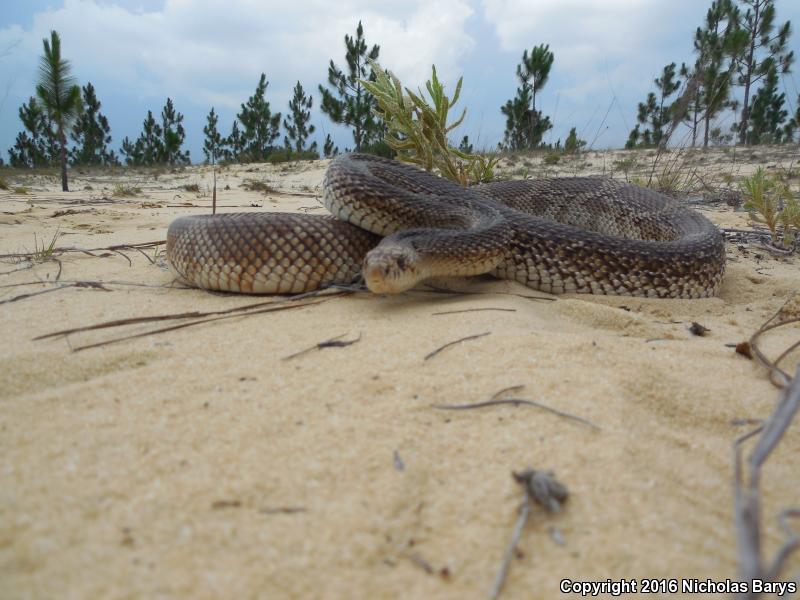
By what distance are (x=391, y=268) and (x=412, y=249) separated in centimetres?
29

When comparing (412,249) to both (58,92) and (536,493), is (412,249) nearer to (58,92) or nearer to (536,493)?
(536,493)

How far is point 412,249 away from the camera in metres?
3.28

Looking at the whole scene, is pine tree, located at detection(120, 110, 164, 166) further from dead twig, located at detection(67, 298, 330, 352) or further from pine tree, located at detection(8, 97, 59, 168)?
dead twig, located at detection(67, 298, 330, 352)

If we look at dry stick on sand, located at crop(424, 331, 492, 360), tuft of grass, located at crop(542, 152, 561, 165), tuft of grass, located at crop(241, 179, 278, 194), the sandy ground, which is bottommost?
the sandy ground

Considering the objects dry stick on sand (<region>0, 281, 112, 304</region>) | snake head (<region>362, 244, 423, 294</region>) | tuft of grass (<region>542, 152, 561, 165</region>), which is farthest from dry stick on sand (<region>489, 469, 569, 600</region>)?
tuft of grass (<region>542, 152, 561, 165</region>)

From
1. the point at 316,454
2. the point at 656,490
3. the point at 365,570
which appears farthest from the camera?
the point at 316,454

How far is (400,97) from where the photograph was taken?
19.6 ft

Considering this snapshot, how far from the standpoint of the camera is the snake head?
3021 mm

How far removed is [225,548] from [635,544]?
98cm

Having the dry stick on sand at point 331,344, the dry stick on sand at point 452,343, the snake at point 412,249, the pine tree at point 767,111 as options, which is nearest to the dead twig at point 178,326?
the snake at point 412,249

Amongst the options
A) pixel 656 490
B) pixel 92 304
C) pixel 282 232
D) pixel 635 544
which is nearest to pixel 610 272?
pixel 282 232

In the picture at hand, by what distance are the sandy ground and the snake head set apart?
20 centimetres

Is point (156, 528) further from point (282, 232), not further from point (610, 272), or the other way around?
point (610, 272)

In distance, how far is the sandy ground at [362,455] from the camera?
121 centimetres
